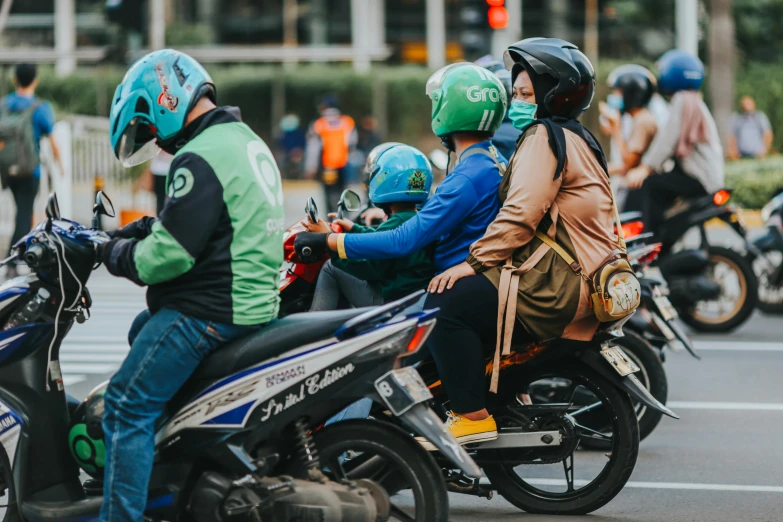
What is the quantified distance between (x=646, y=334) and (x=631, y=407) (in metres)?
2.50

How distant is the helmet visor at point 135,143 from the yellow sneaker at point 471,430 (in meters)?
1.53

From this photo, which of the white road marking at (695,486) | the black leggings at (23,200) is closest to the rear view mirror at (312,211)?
the white road marking at (695,486)

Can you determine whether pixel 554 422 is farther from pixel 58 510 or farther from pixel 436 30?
pixel 436 30

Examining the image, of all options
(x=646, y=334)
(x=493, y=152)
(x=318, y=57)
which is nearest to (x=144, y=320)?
(x=493, y=152)

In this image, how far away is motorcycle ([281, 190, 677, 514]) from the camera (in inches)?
195

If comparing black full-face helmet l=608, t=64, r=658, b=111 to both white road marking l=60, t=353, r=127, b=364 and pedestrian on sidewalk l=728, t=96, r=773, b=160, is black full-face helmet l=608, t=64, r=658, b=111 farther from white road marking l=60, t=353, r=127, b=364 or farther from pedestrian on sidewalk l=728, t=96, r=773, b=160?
pedestrian on sidewalk l=728, t=96, r=773, b=160

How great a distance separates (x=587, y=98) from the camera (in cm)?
501

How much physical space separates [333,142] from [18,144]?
318 inches

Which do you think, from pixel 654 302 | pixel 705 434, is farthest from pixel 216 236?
pixel 705 434

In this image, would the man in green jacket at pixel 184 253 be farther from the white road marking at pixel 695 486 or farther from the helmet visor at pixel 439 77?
the white road marking at pixel 695 486

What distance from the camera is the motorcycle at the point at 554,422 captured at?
4.95 meters

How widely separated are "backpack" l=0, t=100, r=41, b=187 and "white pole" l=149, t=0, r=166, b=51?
1904 centimetres

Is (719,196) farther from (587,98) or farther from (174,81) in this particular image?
(174,81)

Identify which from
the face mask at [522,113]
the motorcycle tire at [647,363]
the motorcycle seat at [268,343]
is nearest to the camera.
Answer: the motorcycle seat at [268,343]
